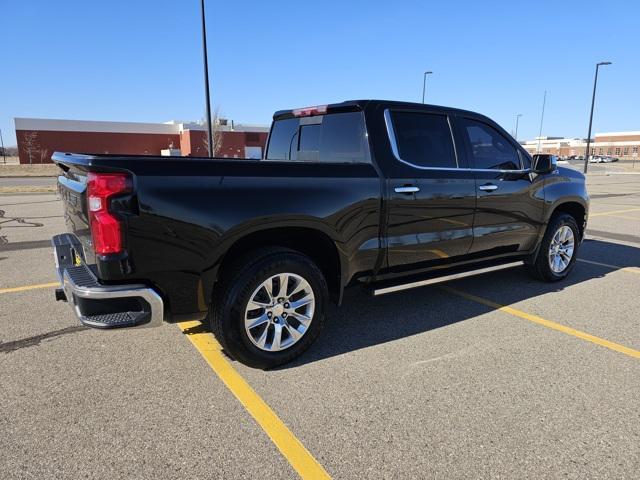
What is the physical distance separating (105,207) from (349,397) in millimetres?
1880

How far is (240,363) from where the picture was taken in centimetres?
348

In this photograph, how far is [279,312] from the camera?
133 inches

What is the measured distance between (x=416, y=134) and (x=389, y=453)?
272 cm

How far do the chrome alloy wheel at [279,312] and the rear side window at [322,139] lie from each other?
1.22 meters

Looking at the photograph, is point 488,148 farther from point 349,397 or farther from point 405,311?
point 349,397

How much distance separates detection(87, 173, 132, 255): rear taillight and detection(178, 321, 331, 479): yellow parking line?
1176 millimetres

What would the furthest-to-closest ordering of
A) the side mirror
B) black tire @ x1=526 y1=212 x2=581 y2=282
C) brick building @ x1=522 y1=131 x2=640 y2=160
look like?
brick building @ x1=522 y1=131 x2=640 y2=160
black tire @ x1=526 y1=212 x2=581 y2=282
the side mirror

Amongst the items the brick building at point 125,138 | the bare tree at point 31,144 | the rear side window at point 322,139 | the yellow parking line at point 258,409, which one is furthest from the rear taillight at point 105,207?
the bare tree at point 31,144

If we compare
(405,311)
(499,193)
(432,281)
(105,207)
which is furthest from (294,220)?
(499,193)

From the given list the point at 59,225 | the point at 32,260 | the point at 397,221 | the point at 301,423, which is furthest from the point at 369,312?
the point at 59,225

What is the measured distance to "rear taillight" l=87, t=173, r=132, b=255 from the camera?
2691mm

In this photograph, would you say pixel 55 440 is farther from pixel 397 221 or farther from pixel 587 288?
pixel 587 288

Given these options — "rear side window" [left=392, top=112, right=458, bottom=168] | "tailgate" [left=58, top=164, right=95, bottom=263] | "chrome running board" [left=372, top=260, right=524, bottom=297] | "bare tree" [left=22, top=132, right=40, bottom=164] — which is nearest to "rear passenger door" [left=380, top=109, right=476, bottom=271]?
"rear side window" [left=392, top=112, right=458, bottom=168]

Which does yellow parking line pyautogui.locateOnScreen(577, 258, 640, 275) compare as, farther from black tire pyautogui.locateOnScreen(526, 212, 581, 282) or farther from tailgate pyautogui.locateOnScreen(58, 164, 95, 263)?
tailgate pyautogui.locateOnScreen(58, 164, 95, 263)
